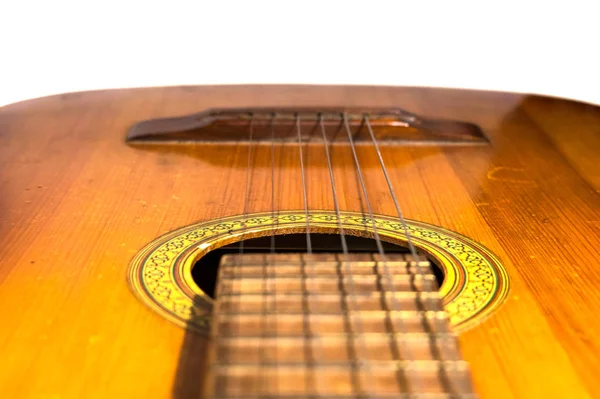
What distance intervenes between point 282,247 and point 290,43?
0.81 metres

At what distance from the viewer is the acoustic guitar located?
23.0 inches

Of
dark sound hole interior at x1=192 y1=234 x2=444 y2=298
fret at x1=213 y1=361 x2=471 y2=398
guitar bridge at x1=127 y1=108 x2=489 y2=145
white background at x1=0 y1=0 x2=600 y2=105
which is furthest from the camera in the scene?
white background at x1=0 y1=0 x2=600 y2=105

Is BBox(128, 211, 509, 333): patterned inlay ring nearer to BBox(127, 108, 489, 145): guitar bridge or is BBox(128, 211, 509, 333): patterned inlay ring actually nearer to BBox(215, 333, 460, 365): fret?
BBox(215, 333, 460, 365): fret

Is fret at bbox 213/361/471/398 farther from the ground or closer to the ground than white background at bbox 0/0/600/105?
closer to the ground

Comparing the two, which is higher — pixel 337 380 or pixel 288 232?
pixel 288 232

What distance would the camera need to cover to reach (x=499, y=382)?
0.59 m

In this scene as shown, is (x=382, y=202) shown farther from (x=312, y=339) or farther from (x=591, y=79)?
(x=591, y=79)

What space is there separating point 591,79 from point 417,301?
128cm

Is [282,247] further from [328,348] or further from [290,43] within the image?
[290,43]

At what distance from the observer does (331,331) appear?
1.98ft

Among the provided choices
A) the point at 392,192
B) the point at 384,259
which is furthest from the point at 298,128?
the point at 384,259

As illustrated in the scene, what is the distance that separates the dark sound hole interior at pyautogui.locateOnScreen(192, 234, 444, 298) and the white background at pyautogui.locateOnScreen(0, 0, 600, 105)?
2.50 feet

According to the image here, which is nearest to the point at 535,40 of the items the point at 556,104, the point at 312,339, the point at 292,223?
the point at 556,104

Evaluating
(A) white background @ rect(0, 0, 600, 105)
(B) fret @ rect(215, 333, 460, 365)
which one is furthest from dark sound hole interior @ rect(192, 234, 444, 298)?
(A) white background @ rect(0, 0, 600, 105)
